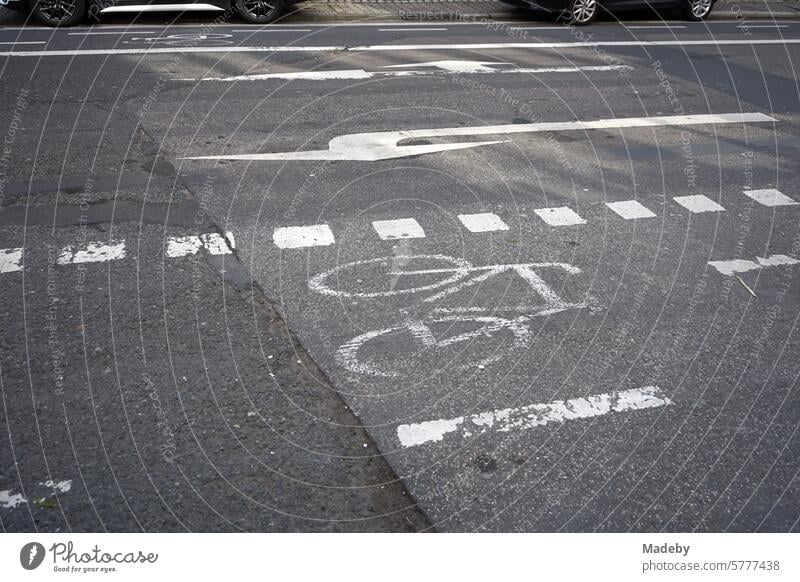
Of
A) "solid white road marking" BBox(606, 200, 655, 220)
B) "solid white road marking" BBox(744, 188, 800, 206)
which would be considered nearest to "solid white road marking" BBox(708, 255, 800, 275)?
"solid white road marking" BBox(606, 200, 655, 220)

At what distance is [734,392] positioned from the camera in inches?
161

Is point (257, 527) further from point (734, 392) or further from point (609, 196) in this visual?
point (609, 196)

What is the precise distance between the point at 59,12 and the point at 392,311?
34.5 ft

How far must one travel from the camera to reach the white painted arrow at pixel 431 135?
7312 millimetres

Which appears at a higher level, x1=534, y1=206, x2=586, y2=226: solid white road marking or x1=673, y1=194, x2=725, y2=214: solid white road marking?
x1=673, y1=194, x2=725, y2=214: solid white road marking

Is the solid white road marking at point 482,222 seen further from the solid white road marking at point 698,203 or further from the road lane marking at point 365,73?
the road lane marking at point 365,73

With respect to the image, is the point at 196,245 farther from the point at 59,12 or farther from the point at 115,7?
the point at 59,12

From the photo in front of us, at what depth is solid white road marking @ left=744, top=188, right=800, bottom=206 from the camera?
6643 mm

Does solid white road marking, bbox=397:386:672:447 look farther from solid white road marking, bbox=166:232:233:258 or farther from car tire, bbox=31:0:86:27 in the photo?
car tire, bbox=31:0:86:27

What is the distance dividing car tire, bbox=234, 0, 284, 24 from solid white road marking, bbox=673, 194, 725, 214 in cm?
884

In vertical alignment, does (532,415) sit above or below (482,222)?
above

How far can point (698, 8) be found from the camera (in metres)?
16.0
